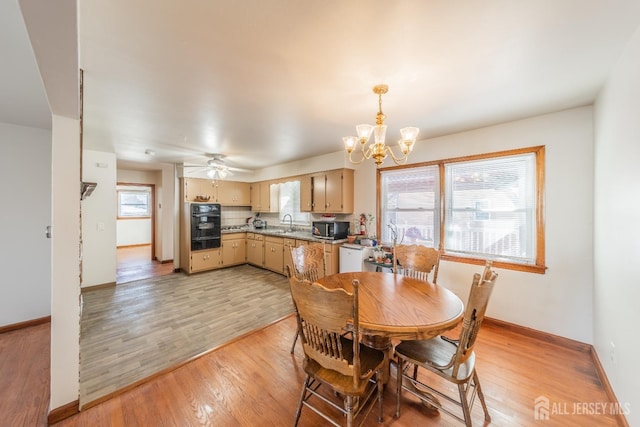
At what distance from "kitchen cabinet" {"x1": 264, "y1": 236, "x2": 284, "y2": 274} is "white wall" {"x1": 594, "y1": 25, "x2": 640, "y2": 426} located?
4421 millimetres

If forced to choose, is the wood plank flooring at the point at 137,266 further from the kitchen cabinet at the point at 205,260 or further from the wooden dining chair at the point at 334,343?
the wooden dining chair at the point at 334,343

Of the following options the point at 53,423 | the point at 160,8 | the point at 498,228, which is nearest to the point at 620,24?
the point at 498,228

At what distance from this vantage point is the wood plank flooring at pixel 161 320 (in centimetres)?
214

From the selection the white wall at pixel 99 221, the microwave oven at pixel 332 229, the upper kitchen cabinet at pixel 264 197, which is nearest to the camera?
the white wall at pixel 99 221

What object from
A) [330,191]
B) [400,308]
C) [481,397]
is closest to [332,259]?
[330,191]

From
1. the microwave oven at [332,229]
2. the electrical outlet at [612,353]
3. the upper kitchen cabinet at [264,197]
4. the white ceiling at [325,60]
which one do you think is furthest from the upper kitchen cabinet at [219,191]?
the electrical outlet at [612,353]

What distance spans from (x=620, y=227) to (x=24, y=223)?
19.8 ft

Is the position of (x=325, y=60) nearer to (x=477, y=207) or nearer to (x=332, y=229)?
(x=477, y=207)

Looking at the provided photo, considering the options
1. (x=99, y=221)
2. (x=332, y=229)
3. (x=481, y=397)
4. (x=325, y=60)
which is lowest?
(x=481, y=397)

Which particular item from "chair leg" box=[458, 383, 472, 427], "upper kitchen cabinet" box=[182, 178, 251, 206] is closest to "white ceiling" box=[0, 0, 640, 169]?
"chair leg" box=[458, 383, 472, 427]

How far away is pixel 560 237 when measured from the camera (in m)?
2.52

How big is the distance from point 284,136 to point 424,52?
2234mm

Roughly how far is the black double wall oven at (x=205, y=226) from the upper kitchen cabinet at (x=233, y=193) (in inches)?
13.0

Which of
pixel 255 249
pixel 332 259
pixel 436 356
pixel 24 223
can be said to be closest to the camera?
pixel 436 356
